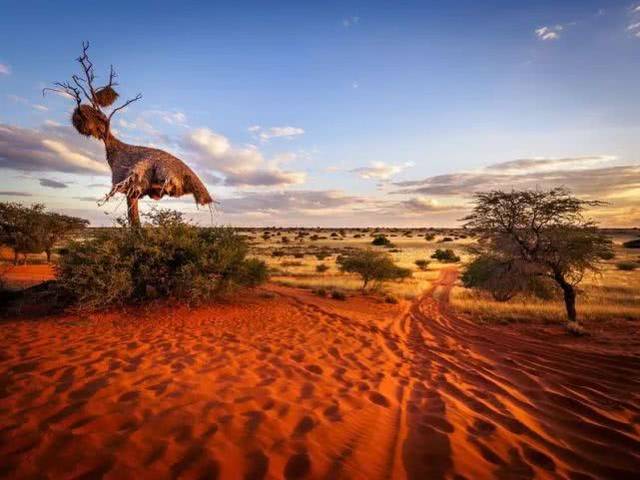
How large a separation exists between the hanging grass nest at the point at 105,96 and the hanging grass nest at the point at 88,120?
323mm

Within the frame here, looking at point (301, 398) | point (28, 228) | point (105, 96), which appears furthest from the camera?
point (28, 228)

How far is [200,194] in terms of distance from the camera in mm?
12125

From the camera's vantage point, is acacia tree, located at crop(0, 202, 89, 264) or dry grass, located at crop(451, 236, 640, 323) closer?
dry grass, located at crop(451, 236, 640, 323)

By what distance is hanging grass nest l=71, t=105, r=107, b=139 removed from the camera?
1062cm

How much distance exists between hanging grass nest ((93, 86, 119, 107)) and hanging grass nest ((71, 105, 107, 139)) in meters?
0.32

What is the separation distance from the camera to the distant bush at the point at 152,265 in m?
8.41

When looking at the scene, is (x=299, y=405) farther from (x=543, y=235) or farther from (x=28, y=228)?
(x=28, y=228)

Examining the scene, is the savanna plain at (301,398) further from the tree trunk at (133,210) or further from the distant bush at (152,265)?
the tree trunk at (133,210)

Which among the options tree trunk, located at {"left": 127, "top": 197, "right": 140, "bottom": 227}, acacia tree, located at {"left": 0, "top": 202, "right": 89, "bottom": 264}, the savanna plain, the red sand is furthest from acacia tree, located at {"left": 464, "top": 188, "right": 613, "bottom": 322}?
acacia tree, located at {"left": 0, "top": 202, "right": 89, "bottom": 264}

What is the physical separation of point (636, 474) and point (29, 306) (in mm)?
12391

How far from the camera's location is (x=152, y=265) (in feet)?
30.2

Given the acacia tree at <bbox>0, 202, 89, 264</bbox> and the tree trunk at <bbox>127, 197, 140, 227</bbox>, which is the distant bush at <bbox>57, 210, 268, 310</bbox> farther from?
the acacia tree at <bbox>0, 202, 89, 264</bbox>

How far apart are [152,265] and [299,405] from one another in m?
6.62

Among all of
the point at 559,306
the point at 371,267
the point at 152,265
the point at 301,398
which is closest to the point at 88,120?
the point at 152,265
